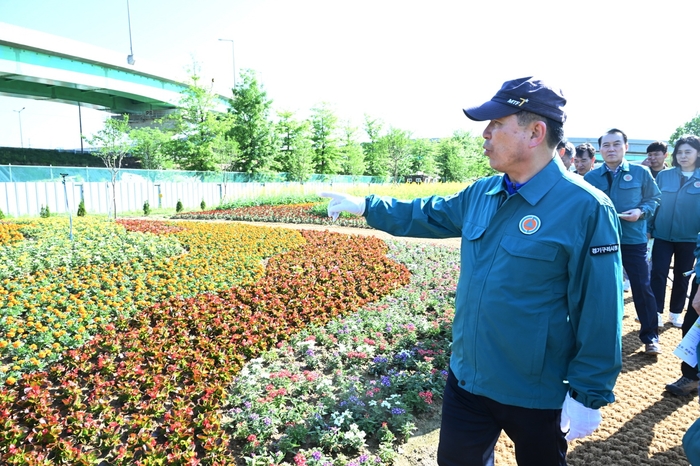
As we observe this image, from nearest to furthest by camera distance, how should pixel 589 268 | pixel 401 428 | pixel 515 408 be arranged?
pixel 589 268 → pixel 515 408 → pixel 401 428

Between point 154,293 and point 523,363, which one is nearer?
point 523,363

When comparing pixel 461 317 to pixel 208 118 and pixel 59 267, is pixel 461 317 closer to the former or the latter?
pixel 59 267

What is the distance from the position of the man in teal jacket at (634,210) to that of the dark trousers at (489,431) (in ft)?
9.99

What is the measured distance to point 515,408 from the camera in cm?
170

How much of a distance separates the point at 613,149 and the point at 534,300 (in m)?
3.44

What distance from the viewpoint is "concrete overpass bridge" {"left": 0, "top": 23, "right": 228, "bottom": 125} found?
20.1 meters

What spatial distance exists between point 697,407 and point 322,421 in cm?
310

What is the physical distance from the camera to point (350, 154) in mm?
36969

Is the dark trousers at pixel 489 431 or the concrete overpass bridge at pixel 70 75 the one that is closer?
the dark trousers at pixel 489 431

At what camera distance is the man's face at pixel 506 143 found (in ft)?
5.61

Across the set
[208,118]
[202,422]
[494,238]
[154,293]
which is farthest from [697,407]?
[208,118]

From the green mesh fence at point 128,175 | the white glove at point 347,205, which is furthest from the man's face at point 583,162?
the green mesh fence at point 128,175

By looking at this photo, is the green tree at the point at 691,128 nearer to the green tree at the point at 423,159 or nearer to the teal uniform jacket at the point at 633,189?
the green tree at the point at 423,159

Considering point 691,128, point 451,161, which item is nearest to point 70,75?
point 451,161
